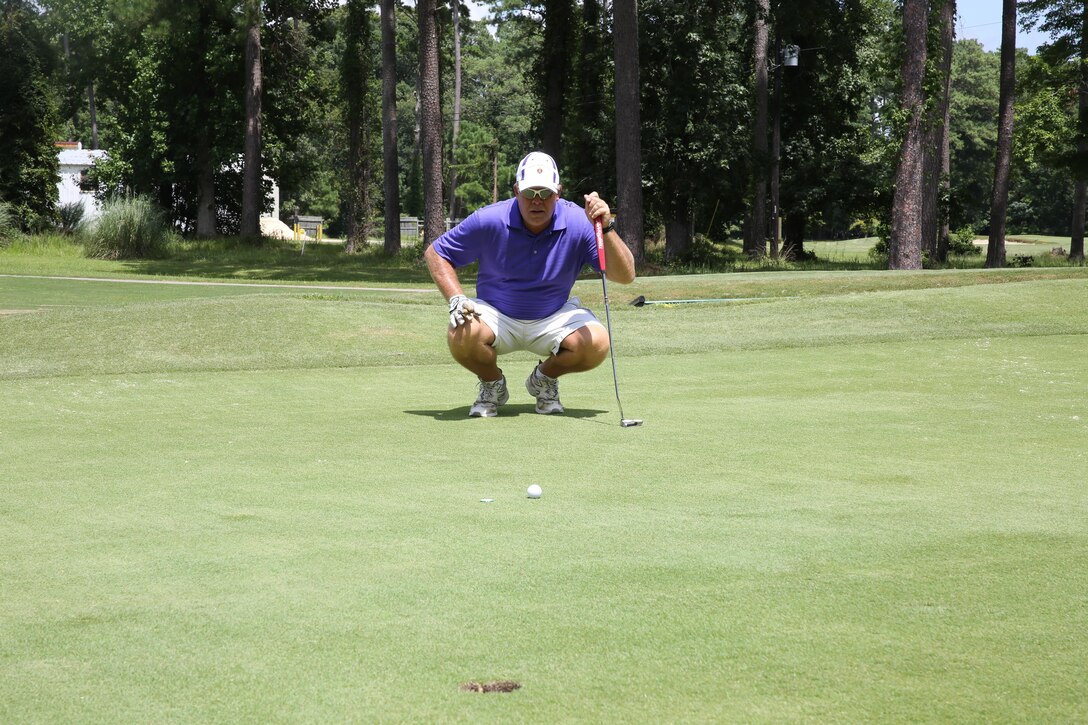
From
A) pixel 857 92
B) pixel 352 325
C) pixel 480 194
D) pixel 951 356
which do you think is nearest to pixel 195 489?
pixel 951 356

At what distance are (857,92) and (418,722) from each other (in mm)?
43630

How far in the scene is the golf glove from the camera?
7762mm

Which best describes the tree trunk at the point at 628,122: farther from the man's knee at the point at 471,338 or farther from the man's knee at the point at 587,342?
the man's knee at the point at 471,338

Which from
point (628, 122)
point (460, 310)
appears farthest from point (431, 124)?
point (460, 310)

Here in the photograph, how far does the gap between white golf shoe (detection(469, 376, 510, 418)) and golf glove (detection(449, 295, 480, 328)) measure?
0.56 meters

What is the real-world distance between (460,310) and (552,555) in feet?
12.6

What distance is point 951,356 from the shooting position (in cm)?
1179

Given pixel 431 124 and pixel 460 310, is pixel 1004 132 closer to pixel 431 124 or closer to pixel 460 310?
pixel 431 124

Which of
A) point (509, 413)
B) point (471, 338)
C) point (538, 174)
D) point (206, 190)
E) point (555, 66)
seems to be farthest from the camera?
point (206, 190)

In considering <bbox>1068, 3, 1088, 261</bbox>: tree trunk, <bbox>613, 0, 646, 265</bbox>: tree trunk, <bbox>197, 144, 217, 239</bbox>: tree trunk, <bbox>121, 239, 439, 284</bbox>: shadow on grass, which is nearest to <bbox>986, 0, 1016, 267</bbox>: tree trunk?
<bbox>1068, 3, 1088, 261</bbox>: tree trunk

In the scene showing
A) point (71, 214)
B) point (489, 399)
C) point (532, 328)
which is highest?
point (71, 214)

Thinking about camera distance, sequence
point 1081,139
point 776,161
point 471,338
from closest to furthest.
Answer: point 471,338, point 776,161, point 1081,139

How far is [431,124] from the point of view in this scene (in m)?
33.2

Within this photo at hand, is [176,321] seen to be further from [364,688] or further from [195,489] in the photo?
[364,688]
